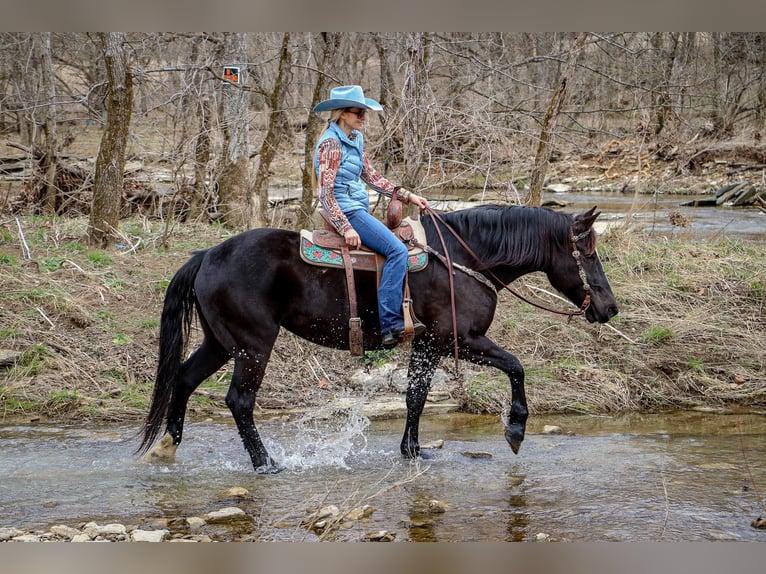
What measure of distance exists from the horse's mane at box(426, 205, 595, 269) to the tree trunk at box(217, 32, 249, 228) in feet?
21.5

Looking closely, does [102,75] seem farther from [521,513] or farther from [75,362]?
[521,513]

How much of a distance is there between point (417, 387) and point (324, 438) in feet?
3.41

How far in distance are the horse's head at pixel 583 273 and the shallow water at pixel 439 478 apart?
4.04 feet

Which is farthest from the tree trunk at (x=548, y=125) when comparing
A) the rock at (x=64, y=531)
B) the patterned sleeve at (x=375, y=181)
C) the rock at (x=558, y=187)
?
the rock at (x=558, y=187)

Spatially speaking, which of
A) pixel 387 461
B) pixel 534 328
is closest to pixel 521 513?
pixel 387 461

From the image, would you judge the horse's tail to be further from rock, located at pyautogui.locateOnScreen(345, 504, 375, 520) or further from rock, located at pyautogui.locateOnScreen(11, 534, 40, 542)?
rock, located at pyautogui.locateOnScreen(345, 504, 375, 520)

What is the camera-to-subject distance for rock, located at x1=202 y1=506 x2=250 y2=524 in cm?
515

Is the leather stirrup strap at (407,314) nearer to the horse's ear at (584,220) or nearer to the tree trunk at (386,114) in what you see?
the horse's ear at (584,220)

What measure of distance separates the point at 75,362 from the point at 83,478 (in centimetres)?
255

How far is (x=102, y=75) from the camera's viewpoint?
18.4 meters

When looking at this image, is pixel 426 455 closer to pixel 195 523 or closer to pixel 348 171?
pixel 195 523

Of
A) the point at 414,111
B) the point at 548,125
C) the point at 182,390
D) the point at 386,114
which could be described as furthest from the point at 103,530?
the point at 548,125

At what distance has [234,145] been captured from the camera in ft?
44.4

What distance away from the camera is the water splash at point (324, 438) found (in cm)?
670
